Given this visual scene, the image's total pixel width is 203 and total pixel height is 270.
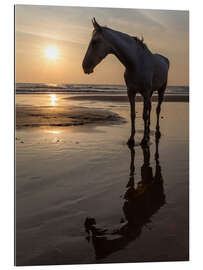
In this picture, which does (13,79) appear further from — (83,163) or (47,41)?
(83,163)

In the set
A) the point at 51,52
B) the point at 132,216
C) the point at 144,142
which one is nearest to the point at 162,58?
the point at 144,142

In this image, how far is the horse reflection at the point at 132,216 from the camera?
2.18 meters

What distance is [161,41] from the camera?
10.8 feet

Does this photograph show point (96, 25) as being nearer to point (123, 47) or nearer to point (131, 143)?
point (123, 47)

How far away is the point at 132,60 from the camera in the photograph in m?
3.83

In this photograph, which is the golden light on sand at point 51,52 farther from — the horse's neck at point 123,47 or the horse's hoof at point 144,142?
the horse's hoof at point 144,142

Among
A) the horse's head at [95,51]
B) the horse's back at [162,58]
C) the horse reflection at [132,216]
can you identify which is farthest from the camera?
the horse's back at [162,58]

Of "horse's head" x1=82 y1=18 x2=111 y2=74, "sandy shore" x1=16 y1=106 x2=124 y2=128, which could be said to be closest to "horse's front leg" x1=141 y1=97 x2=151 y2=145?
"horse's head" x1=82 y1=18 x2=111 y2=74

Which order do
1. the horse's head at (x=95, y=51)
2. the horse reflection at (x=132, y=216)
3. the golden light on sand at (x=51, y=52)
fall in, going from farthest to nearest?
1. the horse's head at (x=95, y=51)
2. the golden light on sand at (x=51, y=52)
3. the horse reflection at (x=132, y=216)

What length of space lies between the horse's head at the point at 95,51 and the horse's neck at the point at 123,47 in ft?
0.36

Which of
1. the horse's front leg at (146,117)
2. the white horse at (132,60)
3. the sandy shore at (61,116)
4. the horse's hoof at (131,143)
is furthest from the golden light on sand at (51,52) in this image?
the horse's hoof at (131,143)

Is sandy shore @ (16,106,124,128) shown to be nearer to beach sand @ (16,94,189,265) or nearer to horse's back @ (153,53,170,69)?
beach sand @ (16,94,189,265)

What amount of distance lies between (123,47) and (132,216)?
202 cm

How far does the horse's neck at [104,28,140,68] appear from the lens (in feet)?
11.0
